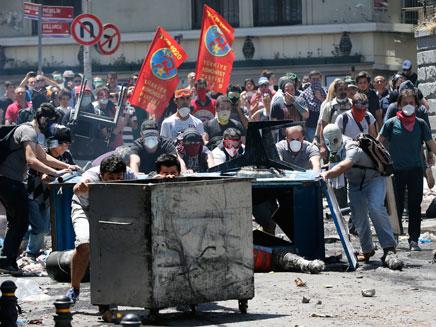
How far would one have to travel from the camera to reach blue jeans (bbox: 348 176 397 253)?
11336 mm

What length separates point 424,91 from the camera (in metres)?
19.7

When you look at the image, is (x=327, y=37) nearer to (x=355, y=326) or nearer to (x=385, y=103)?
(x=385, y=103)

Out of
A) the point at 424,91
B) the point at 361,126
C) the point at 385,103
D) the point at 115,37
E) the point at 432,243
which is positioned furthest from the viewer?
the point at 115,37

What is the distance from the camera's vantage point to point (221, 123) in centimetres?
1625

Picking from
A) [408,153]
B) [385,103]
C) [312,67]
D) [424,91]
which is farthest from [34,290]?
[312,67]

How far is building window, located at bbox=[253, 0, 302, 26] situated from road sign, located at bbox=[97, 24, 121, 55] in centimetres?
843

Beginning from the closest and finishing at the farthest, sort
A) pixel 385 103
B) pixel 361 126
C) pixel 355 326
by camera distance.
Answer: pixel 355 326
pixel 361 126
pixel 385 103

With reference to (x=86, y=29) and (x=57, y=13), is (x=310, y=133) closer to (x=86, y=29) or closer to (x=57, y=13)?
(x=86, y=29)

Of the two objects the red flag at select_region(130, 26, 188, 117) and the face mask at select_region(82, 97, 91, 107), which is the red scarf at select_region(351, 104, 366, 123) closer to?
the red flag at select_region(130, 26, 188, 117)

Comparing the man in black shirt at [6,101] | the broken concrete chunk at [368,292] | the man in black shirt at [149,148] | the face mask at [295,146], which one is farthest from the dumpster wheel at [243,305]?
the man in black shirt at [6,101]

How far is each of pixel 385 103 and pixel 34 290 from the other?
899 centimetres

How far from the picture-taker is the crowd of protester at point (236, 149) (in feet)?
36.3

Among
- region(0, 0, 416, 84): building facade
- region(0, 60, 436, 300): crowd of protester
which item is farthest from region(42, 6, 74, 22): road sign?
region(0, 60, 436, 300): crowd of protester

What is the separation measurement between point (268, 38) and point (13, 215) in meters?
19.7
